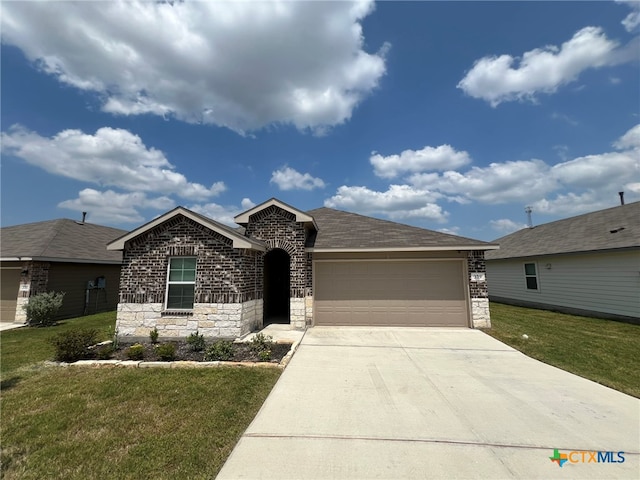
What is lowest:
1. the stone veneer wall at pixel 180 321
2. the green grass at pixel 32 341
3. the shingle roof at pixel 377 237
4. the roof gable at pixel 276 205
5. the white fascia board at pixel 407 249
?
the green grass at pixel 32 341

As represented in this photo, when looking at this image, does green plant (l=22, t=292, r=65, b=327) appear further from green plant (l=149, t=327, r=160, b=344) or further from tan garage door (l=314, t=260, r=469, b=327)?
tan garage door (l=314, t=260, r=469, b=327)

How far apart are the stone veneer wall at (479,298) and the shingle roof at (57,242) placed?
17110 millimetres

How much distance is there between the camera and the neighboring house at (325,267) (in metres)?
9.15

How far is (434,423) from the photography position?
4.18m

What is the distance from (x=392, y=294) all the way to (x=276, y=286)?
6223mm

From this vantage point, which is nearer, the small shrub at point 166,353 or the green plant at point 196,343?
the small shrub at point 166,353

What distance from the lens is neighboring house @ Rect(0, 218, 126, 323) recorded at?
1262 cm

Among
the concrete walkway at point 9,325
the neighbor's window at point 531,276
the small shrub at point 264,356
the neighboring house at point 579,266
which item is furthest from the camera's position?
the neighbor's window at point 531,276

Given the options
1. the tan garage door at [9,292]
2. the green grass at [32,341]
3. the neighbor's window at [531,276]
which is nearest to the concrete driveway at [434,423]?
the green grass at [32,341]

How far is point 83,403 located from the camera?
15.7 ft

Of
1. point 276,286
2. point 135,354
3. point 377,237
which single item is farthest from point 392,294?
point 135,354

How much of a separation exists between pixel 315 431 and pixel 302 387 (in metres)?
1.50

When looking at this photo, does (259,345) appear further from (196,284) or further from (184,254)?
(184,254)

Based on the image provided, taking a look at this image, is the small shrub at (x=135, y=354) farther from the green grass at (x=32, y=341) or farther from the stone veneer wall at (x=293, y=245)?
the stone veneer wall at (x=293, y=245)
